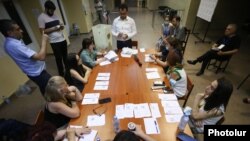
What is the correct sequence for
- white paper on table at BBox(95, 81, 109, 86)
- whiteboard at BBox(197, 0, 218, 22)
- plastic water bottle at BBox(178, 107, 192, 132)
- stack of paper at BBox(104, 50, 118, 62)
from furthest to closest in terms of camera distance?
whiteboard at BBox(197, 0, 218, 22) → stack of paper at BBox(104, 50, 118, 62) → white paper on table at BBox(95, 81, 109, 86) → plastic water bottle at BBox(178, 107, 192, 132)

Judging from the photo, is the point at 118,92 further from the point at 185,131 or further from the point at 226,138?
Answer: the point at 226,138

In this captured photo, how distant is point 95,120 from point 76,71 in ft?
3.40

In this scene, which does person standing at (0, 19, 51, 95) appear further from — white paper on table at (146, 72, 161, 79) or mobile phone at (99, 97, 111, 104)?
white paper on table at (146, 72, 161, 79)

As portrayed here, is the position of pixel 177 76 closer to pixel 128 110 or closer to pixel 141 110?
pixel 141 110

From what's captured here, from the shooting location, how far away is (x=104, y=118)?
5.14 feet

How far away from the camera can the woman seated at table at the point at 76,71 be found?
2.19 meters

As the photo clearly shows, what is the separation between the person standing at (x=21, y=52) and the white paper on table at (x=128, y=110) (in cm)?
146

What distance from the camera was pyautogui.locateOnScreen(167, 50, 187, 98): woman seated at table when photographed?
6.48 feet

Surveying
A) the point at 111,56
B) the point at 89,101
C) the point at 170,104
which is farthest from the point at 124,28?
the point at 170,104

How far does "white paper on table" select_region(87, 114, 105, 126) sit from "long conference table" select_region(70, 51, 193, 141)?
0.12ft

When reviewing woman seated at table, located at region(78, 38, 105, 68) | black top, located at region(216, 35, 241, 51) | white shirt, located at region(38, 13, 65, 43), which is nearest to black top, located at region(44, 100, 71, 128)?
woman seated at table, located at region(78, 38, 105, 68)

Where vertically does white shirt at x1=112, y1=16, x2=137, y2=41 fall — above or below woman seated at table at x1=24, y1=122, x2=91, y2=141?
above

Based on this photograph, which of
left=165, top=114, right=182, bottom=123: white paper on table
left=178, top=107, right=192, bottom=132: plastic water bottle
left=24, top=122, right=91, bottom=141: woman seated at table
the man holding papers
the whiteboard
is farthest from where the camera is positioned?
the whiteboard

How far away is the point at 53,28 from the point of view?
9.21 ft
